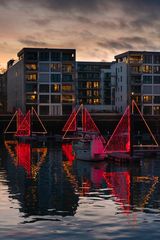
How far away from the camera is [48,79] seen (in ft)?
631

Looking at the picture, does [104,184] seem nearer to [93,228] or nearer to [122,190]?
[122,190]

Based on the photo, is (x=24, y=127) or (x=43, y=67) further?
(x=43, y=67)

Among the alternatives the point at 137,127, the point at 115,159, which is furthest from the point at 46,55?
the point at 115,159

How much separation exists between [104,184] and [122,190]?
17.9 ft

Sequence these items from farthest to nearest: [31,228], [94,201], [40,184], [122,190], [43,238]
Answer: [40,184], [122,190], [94,201], [31,228], [43,238]

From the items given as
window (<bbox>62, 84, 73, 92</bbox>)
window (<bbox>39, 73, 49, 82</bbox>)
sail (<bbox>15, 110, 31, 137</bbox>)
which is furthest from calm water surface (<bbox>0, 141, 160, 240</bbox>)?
window (<bbox>39, 73, 49, 82</bbox>)

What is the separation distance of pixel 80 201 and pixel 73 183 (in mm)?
13466

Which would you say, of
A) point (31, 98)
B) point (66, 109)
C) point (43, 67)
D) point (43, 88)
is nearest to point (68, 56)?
point (43, 67)

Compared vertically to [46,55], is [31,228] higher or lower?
lower

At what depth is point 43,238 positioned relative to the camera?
36688 millimetres

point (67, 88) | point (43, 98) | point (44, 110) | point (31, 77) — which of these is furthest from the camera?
point (67, 88)

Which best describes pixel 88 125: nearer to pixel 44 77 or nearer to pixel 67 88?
pixel 67 88

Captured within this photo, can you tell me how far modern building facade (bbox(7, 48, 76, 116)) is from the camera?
7505 inches

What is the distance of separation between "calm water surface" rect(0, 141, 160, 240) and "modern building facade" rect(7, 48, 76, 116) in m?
106
